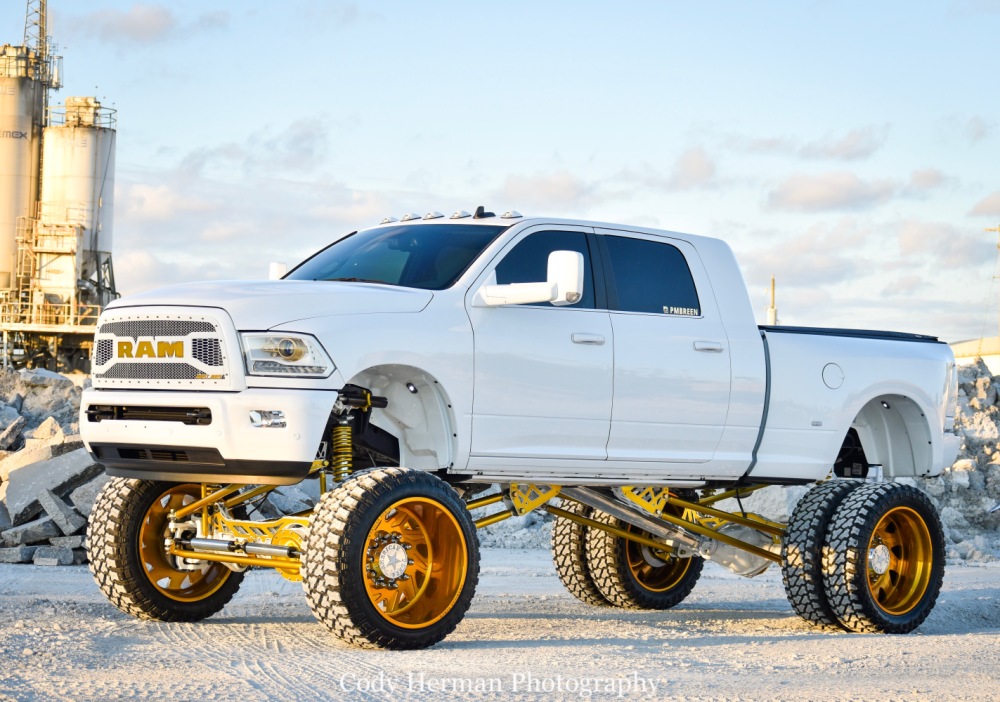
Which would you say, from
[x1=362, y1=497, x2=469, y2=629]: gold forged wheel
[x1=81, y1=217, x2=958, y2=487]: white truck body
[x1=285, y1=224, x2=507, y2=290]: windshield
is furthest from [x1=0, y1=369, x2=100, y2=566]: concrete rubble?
[x1=362, y1=497, x2=469, y2=629]: gold forged wheel

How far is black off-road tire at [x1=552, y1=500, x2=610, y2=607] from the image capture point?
11.1 meters

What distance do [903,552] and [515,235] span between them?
367cm

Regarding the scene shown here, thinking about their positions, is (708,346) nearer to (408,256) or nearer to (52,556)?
(408,256)

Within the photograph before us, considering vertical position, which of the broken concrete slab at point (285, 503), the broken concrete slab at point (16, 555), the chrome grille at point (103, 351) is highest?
the chrome grille at point (103, 351)

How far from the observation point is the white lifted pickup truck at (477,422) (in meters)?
7.30

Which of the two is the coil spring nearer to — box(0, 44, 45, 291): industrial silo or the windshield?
the windshield

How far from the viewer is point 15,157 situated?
70312 mm

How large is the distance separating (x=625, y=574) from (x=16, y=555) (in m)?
6.20

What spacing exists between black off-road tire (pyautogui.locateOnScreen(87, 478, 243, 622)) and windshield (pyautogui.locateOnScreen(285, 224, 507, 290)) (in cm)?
166

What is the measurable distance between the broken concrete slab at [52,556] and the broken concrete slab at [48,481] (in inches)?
25.8

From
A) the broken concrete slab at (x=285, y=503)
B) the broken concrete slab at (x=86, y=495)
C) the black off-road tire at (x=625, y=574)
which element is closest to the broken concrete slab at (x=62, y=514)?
the broken concrete slab at (x=86, y=495)

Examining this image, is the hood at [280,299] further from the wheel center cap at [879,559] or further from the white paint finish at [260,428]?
the wheel center cap at [879,559]

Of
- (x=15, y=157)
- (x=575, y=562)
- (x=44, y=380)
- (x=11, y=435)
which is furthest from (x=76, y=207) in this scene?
(x=575, y=562)

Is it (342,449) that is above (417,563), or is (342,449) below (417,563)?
above
